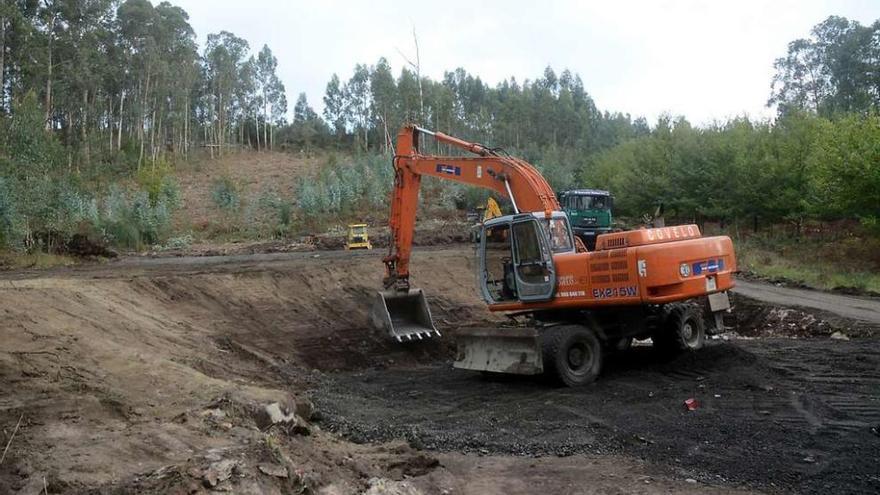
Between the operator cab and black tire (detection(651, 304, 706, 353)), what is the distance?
7.25 feet

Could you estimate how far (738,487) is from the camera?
6.21 m

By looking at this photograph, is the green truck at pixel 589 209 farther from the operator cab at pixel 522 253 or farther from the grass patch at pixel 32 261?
the grass patch at pixel 32 261

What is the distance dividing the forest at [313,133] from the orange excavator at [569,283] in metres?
5.14

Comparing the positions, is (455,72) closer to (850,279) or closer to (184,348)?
(850,279)

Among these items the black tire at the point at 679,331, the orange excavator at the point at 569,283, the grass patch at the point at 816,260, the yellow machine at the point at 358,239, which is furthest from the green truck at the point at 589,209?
the black tire at the point at 679,331

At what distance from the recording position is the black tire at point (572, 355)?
1021 centimetres

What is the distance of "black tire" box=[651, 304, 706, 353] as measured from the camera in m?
11.8

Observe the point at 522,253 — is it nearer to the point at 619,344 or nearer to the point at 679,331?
the point at 619,344

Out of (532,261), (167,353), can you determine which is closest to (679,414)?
(532,261)

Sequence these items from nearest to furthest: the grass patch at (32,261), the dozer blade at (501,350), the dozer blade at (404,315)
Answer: the dozer blade at (501,350) → the dozer blade at (404,315) → the grass patch at (32,261)

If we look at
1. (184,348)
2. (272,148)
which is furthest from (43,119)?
(272,148)

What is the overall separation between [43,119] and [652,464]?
26958 mm

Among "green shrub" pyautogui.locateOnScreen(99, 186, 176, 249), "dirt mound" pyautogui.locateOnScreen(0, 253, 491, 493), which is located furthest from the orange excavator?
"green shrub" pyautogui.locateOnScreen(99, 186, 176, 249)

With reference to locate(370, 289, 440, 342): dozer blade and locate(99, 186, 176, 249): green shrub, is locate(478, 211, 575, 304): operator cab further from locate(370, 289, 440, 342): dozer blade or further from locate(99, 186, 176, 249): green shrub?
locate(99, 186, 176, 249): green shrub
